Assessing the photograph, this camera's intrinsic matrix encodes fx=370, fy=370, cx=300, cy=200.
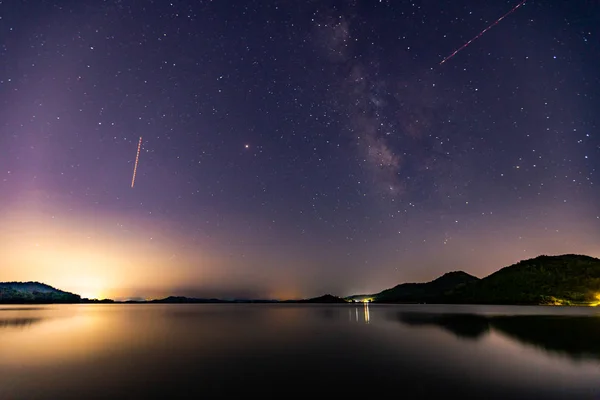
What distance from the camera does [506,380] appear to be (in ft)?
A: 59.8

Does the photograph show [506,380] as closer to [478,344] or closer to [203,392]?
[203,392]

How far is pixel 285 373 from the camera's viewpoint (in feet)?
66.2

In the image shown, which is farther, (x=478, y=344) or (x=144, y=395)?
(x=478, y=344)

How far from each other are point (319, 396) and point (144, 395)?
23.3ft

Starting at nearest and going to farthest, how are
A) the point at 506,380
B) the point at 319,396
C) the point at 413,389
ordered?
the point at 319,396 → the point at 413,389 → the point at 506,380

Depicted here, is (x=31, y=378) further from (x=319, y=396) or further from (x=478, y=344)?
(x=478, y=344)

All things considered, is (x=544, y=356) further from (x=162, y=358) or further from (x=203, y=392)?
(x=162, y=358)

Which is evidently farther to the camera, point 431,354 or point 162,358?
point 431,354

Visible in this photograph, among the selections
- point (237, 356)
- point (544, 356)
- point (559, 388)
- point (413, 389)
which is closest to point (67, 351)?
point (237, 356)

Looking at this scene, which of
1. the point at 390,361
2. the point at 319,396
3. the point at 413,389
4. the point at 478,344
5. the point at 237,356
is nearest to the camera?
the point at 319,396

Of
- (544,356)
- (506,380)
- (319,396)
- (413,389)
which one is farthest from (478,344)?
(319,396)

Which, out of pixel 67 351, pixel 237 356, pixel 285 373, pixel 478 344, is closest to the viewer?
pixel 285 373

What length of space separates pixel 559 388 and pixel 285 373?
12909 millimetres

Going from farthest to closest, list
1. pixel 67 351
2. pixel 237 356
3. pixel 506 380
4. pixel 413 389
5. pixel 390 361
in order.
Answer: pixel 67 351, pixel 237 356, pixel 390 361, pixel 506 380, pixel 413 389
